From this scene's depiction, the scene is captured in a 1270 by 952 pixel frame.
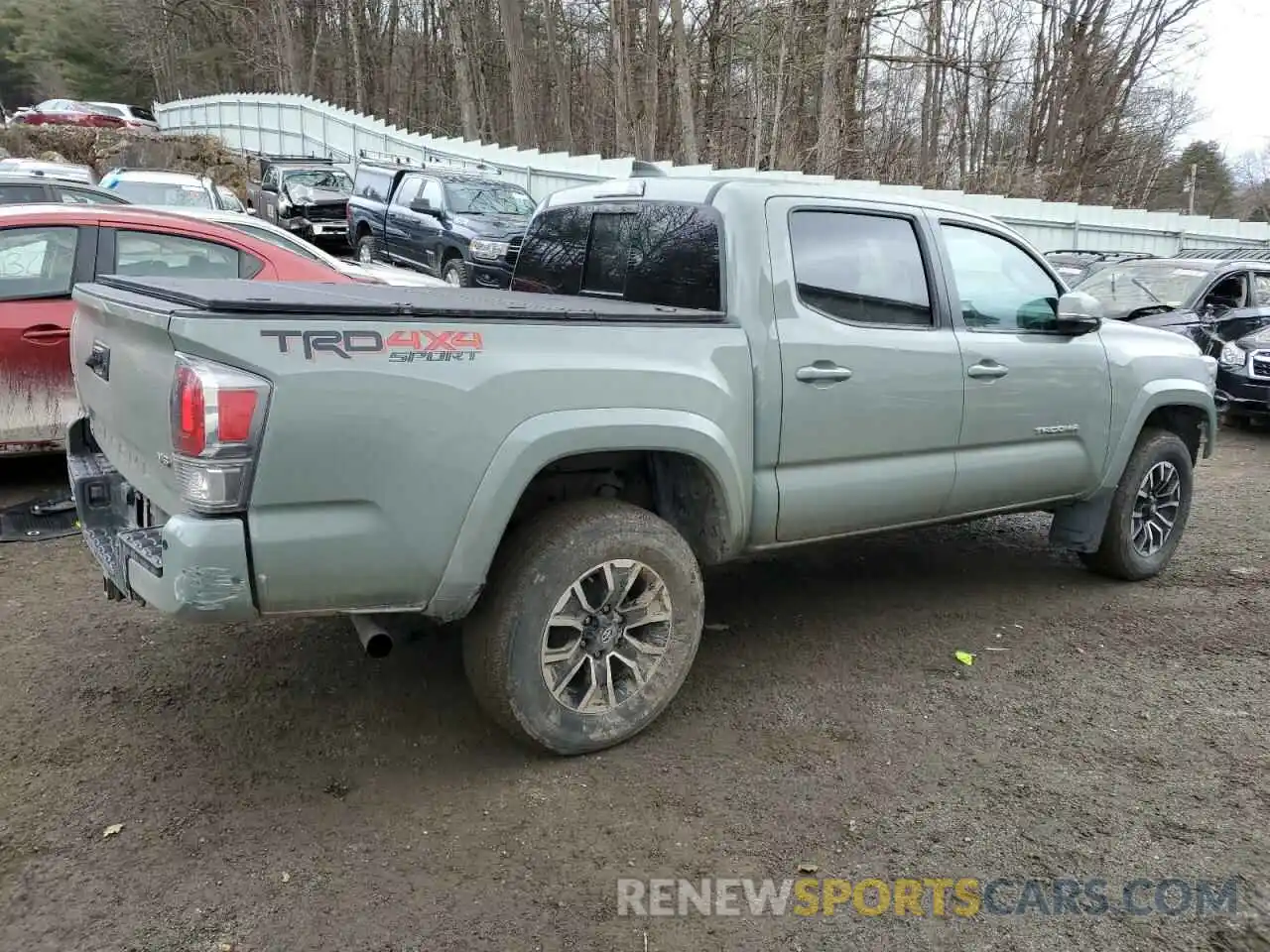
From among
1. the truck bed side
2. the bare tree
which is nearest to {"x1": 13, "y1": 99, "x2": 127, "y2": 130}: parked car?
the bare tree

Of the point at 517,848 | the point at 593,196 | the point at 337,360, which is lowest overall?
the point at 517,848

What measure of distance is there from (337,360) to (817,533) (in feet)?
6.82

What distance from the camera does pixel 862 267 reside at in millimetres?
4004

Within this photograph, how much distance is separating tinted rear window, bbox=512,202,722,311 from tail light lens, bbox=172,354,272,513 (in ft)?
5.80

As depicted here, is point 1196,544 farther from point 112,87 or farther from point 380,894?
point 112,87

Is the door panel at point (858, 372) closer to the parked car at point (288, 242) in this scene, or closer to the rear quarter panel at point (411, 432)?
the rear quarter panel at point (411, 432)

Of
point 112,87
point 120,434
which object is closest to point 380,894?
point 120,434

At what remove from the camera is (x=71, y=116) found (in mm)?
33406

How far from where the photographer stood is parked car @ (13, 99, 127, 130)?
32.4m

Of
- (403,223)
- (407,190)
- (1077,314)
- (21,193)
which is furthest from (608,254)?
(407,190)

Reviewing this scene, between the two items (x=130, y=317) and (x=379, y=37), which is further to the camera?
(x=379, y=37)

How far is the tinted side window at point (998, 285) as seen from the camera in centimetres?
434

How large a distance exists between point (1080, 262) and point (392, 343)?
1317 cm

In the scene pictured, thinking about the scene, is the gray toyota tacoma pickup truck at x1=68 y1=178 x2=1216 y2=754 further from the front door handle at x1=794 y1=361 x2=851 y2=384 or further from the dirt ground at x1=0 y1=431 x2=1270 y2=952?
the dirt ground at x1=0 y1=431 x2=1270 y2=952
